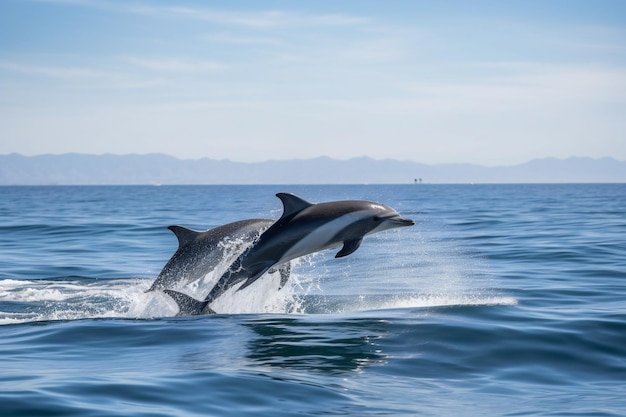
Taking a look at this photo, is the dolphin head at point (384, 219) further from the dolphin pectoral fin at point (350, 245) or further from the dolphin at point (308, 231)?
the dolphin pectoral fin at point (350, 245)

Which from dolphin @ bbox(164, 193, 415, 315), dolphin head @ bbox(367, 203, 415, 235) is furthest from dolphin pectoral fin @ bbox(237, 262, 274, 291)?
dolphin head @ bbox(367, 203, 415, 235)

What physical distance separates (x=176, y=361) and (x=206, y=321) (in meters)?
2.44

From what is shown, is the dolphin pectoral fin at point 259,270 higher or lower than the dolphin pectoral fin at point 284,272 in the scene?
higher

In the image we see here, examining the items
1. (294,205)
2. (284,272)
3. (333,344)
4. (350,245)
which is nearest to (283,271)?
(284,272)

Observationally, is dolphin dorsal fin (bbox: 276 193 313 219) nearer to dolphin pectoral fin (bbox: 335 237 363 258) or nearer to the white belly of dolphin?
the white belly of dolphin

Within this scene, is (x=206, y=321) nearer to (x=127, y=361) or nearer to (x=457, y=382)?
(x=127, y=361)

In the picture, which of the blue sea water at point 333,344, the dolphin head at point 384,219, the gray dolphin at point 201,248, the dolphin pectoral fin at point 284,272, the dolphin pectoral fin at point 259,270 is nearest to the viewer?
the blue sea water at point 333,344

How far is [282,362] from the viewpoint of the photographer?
29.7 feet

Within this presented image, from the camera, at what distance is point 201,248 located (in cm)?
1292

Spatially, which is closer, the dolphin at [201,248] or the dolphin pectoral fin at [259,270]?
the dolphin pectoral fin at [259,270]

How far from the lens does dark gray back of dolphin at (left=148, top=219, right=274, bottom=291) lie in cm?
1280

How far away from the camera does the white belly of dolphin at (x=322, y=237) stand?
458 inches

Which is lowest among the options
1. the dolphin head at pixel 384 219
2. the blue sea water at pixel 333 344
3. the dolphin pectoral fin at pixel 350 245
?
the blue sea water at pixel 333 344

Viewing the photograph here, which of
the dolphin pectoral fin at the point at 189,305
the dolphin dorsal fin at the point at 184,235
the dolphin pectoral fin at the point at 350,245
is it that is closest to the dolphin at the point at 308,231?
the dolphin pectoral fin at the point at 350,245
